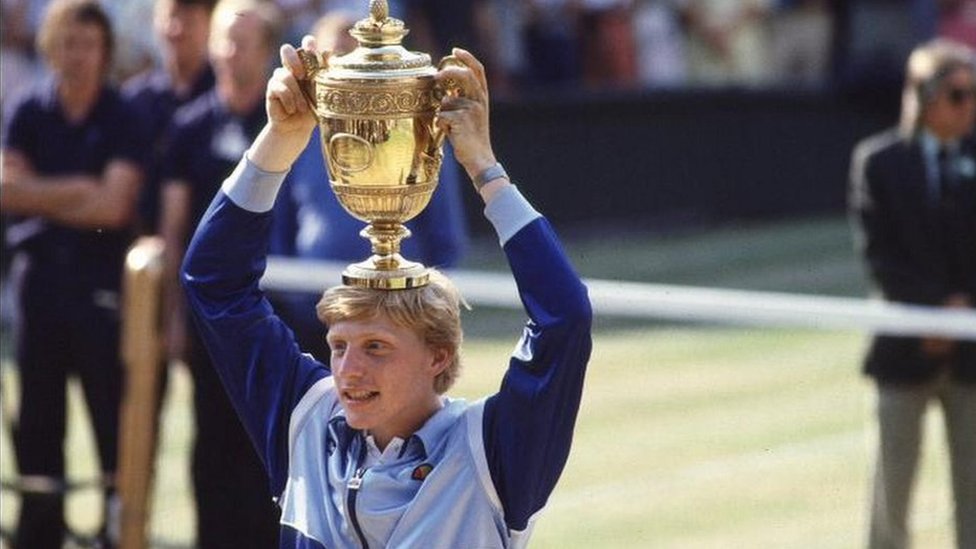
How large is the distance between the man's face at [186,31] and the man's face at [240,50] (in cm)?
57

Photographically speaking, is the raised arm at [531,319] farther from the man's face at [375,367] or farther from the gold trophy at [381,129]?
the man's face at [375,367]

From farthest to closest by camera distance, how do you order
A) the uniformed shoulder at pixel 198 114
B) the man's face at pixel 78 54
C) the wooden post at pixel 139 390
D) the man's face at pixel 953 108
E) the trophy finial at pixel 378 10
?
the man's face at pixel 78 54
the man's face at pixel 953 108
the uniformed shoulder at pixel 198 114
the wooden post at pixel 139 390
the trophy finial at pixel 378 10

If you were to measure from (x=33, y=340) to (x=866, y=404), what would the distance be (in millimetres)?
4950

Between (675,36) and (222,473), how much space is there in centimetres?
1174

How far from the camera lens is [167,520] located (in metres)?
9.25

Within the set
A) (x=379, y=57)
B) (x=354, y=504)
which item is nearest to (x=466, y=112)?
(x=379, y=57)

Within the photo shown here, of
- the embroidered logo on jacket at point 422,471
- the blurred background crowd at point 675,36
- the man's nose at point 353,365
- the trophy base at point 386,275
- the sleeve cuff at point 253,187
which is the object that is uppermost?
the sleeve cuff at point 253,187

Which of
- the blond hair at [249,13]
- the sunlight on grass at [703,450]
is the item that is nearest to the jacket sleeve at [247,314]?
the blond hair at [249,13]

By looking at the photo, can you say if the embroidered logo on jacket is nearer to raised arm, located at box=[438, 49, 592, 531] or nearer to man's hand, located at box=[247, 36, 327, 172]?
raised arm, located at box=[438, 49, 592, 531]

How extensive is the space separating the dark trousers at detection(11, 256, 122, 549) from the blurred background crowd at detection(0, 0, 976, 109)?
7.30 meters

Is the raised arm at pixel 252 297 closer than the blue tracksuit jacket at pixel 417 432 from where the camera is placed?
No

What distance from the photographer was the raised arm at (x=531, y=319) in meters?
3.91

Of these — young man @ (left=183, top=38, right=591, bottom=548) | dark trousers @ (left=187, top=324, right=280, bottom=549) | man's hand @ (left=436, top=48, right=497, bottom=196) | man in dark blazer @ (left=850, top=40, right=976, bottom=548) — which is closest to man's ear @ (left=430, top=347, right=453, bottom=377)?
young man @ (left=183, top=38, right=591, bottom=548)

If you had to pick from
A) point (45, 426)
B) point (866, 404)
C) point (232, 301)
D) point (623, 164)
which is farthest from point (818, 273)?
point (232, 301)
